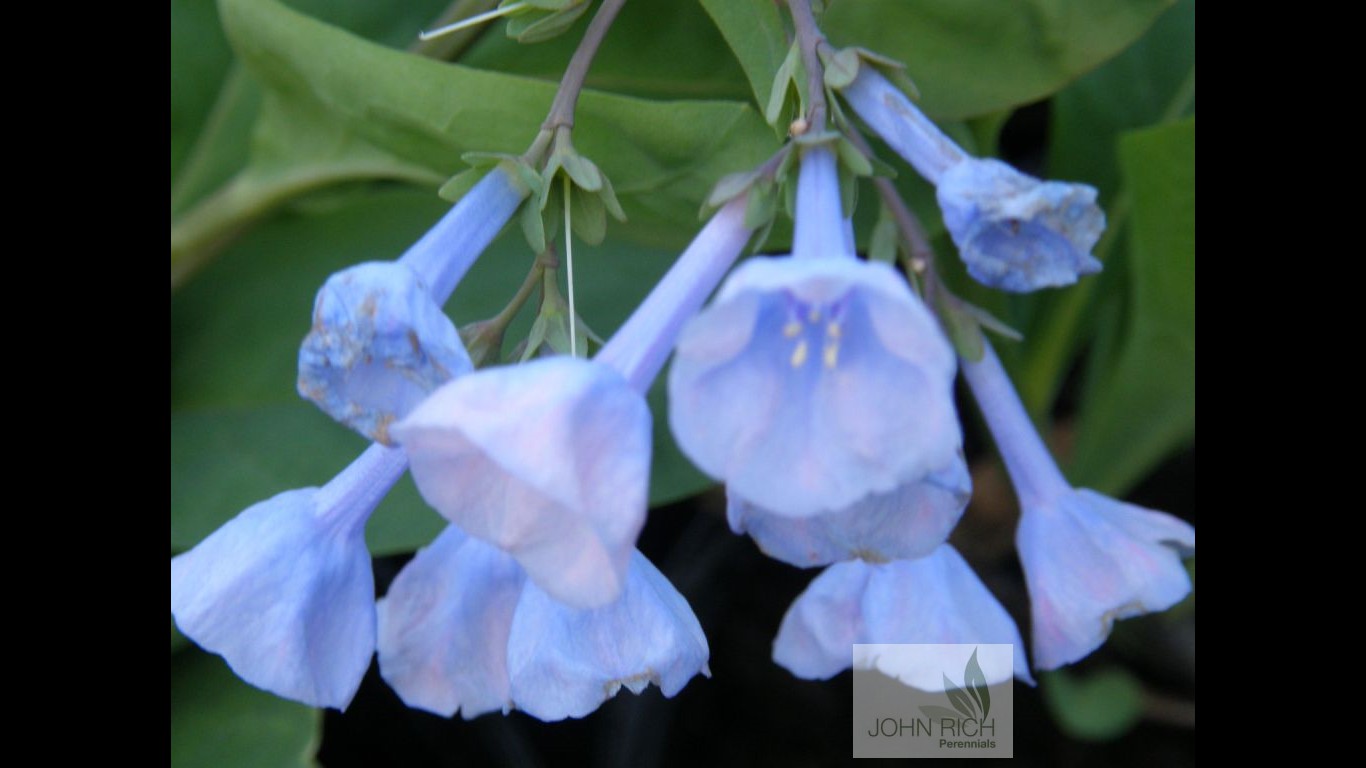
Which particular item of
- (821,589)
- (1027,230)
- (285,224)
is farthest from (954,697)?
(285,224)

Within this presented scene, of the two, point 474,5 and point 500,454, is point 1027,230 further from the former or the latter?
point 474,5

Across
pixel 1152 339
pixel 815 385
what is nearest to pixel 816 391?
pixel 815 385

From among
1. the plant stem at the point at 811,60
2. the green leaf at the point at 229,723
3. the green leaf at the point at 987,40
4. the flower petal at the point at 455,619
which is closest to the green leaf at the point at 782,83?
the plant stem at the point at 811,60

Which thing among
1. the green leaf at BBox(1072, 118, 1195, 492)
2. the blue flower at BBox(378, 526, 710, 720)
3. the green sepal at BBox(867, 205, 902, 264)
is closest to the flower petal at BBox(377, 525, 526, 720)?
the blue flower at BBox(378, 526, 710, 720)

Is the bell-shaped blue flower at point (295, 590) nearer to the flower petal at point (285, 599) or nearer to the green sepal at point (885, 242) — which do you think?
the flower petal at point (285, 599)

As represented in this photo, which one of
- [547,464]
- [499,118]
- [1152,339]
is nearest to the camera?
[547,464]

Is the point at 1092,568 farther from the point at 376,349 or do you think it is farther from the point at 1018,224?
the point at 376,349

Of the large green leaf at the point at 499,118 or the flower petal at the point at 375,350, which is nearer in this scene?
the flower petal at the point at 375,350
